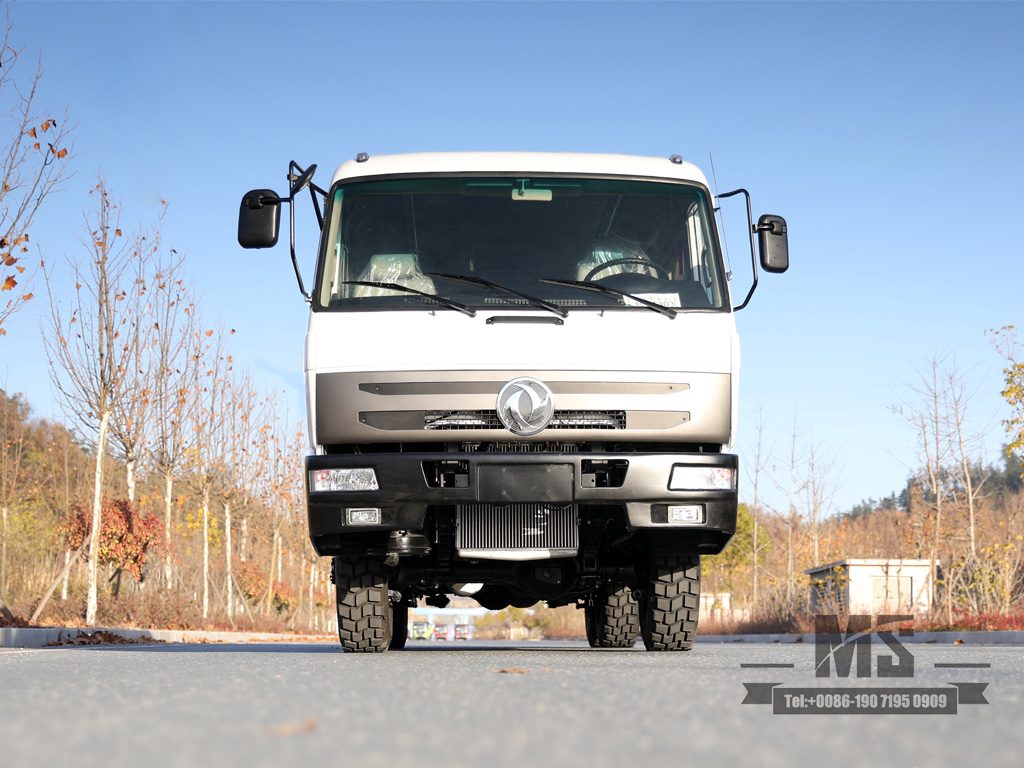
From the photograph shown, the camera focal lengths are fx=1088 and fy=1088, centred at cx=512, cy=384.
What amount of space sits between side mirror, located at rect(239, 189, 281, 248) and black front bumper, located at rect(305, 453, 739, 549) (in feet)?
5.19

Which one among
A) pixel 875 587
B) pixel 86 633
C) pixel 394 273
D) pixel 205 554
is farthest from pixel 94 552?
pixel 875 587

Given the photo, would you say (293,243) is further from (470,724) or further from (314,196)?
(470,724)

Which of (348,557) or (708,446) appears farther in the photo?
(348,557)

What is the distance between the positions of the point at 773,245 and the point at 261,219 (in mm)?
Answer: 3396

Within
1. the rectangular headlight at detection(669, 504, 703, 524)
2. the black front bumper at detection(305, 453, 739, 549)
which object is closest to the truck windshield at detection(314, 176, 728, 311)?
the black front bumper at detection(305, 453, 739, 549)

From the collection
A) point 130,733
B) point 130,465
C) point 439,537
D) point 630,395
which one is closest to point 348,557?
point 439,537

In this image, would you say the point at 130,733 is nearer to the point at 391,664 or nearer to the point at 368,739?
the point at 368,739

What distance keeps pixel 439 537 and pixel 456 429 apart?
0.88 metres

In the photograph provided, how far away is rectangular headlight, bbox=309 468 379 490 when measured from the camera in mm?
6184

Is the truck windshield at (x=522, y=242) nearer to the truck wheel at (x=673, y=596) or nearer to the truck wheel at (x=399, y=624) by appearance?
the truck wheel at (x=673, y=596)

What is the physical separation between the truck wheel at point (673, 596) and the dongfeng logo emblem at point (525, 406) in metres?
1.49

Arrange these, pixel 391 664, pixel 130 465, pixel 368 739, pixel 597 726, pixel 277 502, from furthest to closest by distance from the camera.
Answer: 1. pixel 277 502
2. pixel 130 465
3. pixel 391 664
4. pixel 597 726
5. pixel 368 739

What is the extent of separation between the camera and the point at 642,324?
21.4 feet

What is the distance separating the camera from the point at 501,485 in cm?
612
